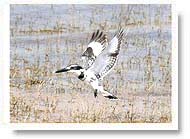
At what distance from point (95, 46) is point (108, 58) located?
0.06 m

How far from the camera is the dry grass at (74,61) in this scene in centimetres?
167

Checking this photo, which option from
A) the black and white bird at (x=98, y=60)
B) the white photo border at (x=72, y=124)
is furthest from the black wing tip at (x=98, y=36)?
the white photo border at (x=72, y=124)

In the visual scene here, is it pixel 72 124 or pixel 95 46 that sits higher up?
pixel 95 46

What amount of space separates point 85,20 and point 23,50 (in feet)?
0.80

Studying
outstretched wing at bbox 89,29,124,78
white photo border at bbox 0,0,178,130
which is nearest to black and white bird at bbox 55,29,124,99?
outstretched wing at bbox 89,29,124,78

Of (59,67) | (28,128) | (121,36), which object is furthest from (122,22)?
Answer: (28,128)

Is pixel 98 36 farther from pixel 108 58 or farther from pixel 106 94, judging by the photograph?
pixel 106 94

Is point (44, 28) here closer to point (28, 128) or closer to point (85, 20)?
point (85, 20)

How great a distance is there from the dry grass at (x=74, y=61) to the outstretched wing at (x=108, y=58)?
0.02m

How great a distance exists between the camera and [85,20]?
1678mm

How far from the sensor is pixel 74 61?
5.51 feet

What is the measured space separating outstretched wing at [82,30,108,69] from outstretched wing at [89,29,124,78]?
17mm

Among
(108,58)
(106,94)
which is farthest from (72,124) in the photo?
(108,58)

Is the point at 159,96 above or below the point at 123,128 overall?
above
